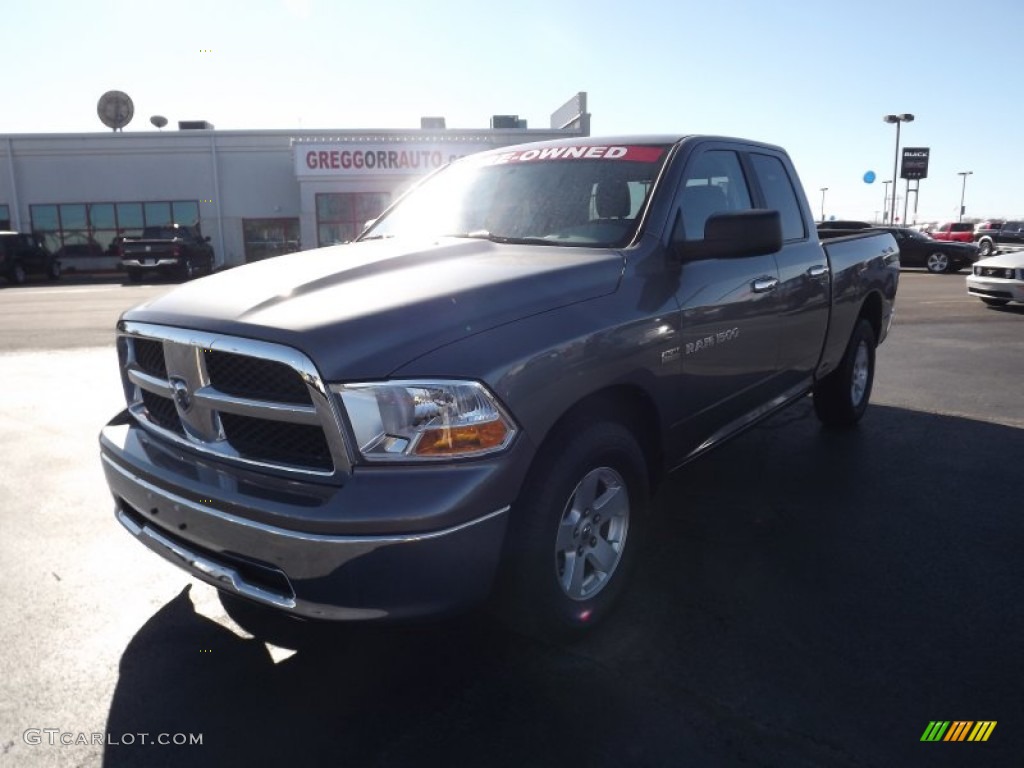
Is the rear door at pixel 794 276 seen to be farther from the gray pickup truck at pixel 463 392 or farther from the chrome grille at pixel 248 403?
the chrome grille at pixel 248 403

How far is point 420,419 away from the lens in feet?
7.30

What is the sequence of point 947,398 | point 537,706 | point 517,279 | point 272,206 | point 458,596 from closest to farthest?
point 458,596, point 537,706, point 517,279, point 947,398, point 272,206

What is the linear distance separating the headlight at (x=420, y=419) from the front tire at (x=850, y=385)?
12.6ft

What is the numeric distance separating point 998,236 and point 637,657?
115ft

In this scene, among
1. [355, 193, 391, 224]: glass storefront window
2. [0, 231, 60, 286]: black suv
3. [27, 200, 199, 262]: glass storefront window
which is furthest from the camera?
[27, 200, 199, 262]: glass storefront window

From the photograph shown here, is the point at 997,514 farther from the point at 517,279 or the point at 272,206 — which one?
the point at 272,206

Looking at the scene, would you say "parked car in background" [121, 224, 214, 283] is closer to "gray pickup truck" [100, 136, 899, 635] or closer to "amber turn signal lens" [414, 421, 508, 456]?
"gray pickup truck" [100, 136, 899, 635]

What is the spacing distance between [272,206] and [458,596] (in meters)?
31.4

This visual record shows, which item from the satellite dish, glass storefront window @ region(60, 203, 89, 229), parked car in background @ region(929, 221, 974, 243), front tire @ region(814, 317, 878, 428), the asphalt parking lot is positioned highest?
the satellite dish

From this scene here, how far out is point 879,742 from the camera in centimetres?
233

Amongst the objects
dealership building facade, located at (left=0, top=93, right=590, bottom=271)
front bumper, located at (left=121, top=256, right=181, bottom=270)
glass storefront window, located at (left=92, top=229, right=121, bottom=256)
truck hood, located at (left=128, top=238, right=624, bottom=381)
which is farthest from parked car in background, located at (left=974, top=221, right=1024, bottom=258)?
glass storefront window, located at (left=92, top=229, right=121, bottom=256)

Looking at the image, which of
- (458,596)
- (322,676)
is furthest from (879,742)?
(322,676)

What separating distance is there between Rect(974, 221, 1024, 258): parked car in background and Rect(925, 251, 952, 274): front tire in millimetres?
5559

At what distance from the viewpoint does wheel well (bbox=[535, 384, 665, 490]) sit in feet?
8.69
